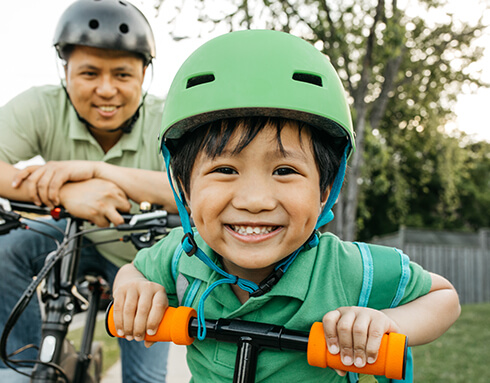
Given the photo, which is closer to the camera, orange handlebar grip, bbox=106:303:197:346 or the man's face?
orange handlebar grip, bbox=106:303:197:346

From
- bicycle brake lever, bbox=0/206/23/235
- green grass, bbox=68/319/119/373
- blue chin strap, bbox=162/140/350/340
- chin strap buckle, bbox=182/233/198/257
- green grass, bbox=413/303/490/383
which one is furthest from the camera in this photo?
green grass, bbox=68/319/119/373

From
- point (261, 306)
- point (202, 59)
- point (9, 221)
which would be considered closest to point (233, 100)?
point (202, 59)

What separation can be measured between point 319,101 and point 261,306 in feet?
2.38

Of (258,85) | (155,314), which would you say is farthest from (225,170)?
(155,314)

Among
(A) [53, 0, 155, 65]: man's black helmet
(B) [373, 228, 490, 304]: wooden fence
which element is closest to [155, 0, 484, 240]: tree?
(B) [373, 228, 490, 304]: wooden fence

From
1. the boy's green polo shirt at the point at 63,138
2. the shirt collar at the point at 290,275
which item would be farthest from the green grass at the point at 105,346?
the shirt collar at the point at 290,275

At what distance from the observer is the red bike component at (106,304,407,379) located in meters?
1.27

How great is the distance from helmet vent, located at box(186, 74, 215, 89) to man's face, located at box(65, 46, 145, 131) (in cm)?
93

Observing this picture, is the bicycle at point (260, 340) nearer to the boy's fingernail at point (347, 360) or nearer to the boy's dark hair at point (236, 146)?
the boy's fingernail at point (347, 360)

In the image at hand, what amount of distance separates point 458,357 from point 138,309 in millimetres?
6047

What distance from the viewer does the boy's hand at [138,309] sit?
158 centimetres

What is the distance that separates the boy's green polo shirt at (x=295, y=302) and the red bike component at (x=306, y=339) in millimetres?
192

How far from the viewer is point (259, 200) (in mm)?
1521

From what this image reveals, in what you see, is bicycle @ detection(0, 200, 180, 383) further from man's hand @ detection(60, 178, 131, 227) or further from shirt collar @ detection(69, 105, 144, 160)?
shirt collar @ detection(69, 105, 144, 160)
